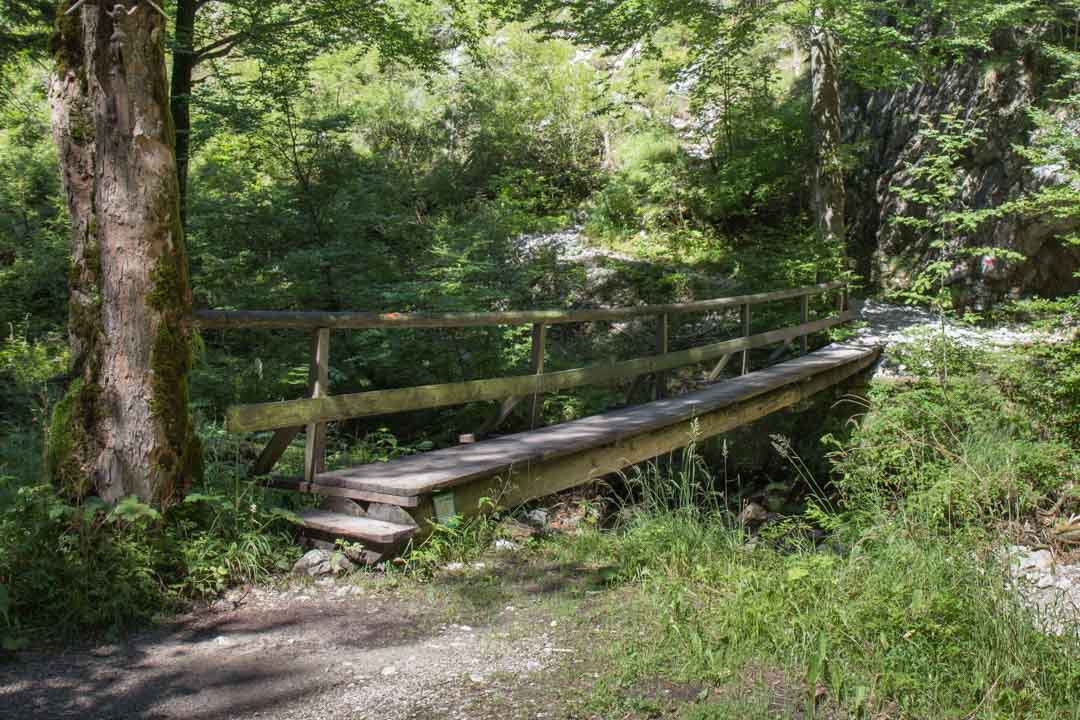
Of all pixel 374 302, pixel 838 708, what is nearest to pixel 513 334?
pixel 374 302

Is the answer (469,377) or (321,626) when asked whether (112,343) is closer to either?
(321,626)

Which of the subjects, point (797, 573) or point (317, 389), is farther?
point (317, 389)

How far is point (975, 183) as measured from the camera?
14.4 metres

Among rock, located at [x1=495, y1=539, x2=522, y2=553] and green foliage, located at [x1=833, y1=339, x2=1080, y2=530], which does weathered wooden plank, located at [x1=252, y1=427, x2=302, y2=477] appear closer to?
rock, located at [x1=495, y1=539, x2=522, y2=553]

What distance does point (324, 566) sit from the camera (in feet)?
14.0

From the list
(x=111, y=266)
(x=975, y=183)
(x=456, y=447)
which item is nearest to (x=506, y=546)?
(x=456, y=447)

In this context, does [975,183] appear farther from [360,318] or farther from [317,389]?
[317,389]

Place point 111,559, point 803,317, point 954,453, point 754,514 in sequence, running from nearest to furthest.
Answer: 1. point 111,559
2. point 954,453
3. point 754,514
4. point 803,317

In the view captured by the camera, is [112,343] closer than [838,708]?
No

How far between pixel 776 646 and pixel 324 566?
2401 mm

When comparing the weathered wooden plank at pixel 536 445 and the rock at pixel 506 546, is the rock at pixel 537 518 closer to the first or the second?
the weathered wooden plank at pixel 536 445

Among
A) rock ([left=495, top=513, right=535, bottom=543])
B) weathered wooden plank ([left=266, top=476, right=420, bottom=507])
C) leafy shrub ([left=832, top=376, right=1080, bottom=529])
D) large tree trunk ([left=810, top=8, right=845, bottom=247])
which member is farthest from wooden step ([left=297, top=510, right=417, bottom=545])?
large tree trunk ([left=810, top=8, right=845, bottom=247])

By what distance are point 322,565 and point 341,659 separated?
1.07 metres

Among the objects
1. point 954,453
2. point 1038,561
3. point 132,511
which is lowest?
point 1038,561
